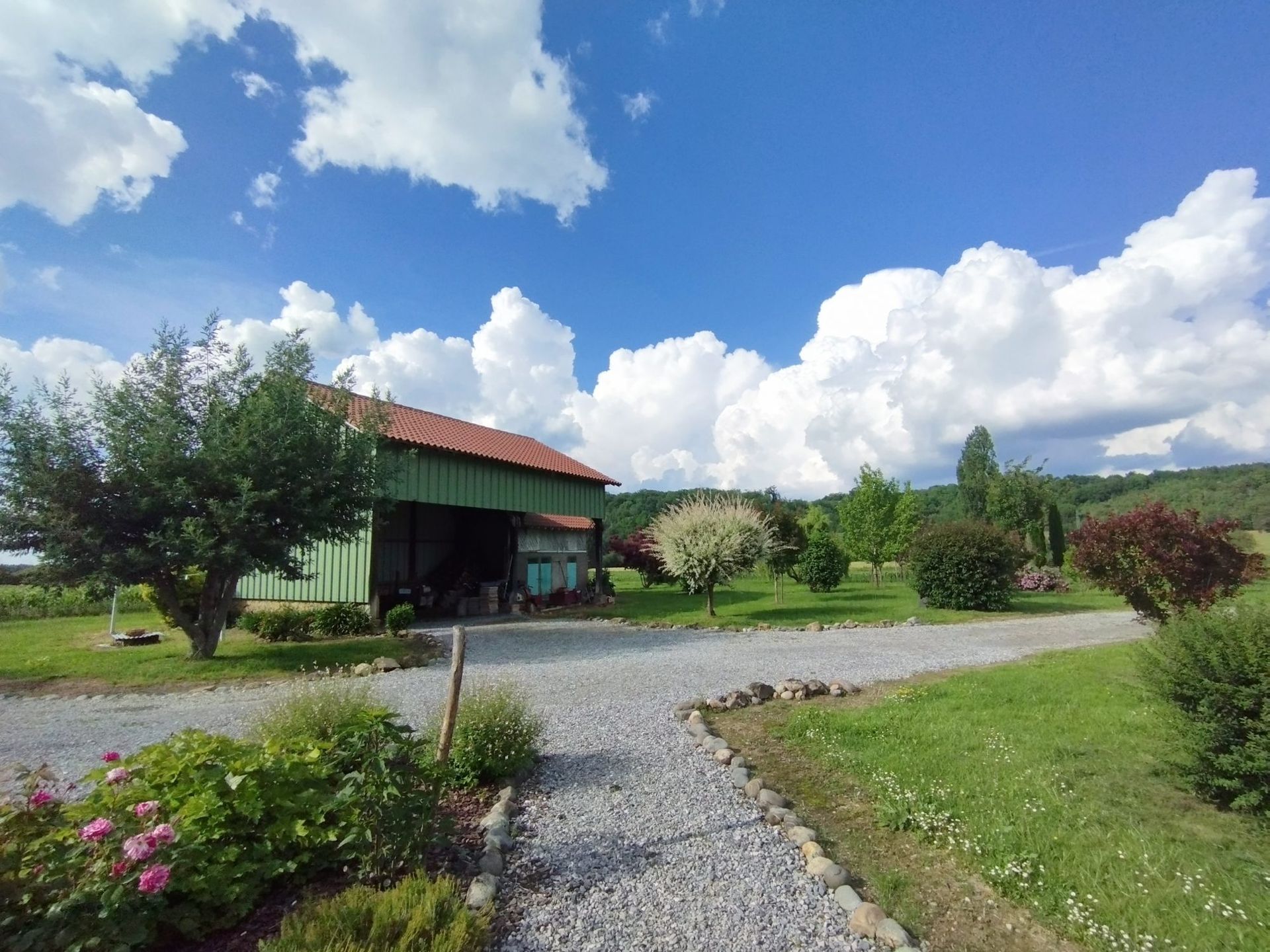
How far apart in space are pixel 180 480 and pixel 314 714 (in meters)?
7.51

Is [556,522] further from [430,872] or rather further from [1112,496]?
[1112,496]

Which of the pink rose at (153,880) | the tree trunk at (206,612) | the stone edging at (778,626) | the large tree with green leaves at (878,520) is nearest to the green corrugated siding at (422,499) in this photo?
the tree trunk at (206,612)

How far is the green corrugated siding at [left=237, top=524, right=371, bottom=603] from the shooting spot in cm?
1634

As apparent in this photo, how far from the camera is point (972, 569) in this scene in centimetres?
1958

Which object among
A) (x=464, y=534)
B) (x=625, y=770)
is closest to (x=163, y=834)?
(x=625, y=770)

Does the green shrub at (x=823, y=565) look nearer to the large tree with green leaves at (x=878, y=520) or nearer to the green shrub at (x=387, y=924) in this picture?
the large tree with green leaves at (x=878, y=520)

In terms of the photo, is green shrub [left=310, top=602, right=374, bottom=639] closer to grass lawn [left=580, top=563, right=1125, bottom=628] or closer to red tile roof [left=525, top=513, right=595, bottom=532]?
grass lawn [left=580, top=563, right=1125, bottom=628]

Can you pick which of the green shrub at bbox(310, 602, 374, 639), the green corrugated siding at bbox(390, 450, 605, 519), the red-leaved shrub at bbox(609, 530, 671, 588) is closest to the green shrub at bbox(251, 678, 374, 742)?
the green corrugated siding at bbox(390, 450, 605, 519)

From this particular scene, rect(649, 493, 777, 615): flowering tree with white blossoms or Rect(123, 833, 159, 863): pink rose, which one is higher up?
Rect(649, 493, 777, 615): flowering tree with white blossoms

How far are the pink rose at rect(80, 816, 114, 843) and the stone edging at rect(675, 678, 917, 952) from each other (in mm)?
3346

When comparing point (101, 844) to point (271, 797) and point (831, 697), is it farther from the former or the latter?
point (831, 697)

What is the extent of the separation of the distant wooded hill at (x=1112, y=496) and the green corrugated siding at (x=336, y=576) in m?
24.2

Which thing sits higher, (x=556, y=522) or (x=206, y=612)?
(x=556, y=522)

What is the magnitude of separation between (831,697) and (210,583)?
10.5 meters
